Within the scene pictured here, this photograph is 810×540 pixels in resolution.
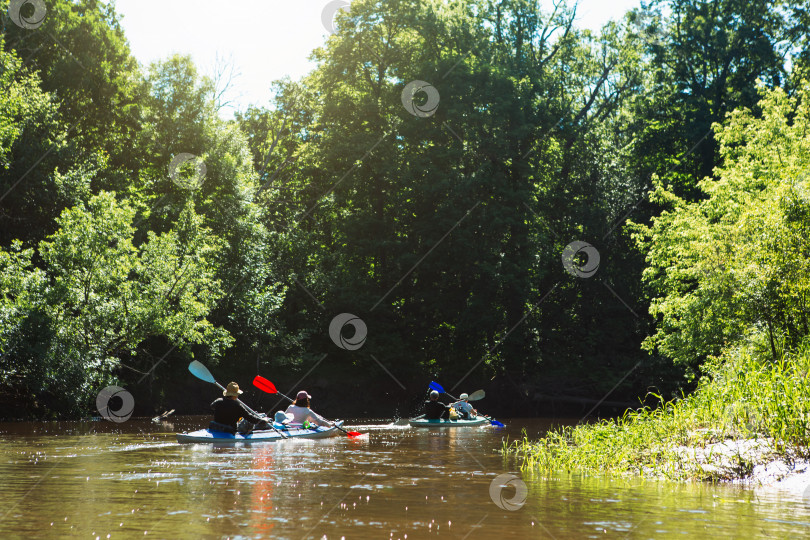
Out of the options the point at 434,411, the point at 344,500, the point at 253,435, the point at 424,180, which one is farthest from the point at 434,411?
the point at 344,500

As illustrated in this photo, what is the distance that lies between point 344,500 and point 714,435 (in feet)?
19.4

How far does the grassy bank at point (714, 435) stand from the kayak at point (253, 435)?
6.26 m

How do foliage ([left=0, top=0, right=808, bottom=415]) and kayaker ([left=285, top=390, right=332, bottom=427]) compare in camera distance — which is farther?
foliage ([left=0, top=0, right=808, bottom=415])

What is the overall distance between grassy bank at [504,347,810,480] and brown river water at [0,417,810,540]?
2.06 ft

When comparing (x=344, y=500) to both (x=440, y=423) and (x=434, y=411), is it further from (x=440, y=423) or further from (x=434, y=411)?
(x=434, y=411)

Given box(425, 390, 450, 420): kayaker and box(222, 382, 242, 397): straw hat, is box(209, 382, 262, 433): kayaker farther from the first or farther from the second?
box(425, 390, 450, 420): kayaker

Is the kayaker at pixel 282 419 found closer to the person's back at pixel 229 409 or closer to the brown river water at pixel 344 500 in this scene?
the person's back at pixel 229 409

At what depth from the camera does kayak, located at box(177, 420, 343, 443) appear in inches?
635

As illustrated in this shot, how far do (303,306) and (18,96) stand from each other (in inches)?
576

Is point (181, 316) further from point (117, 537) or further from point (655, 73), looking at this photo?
point (655, 73)

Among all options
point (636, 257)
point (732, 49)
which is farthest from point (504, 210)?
point (732, 49)

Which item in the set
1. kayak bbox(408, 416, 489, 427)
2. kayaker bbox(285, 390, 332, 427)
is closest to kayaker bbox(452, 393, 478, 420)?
kayak bbox(408, 416, 489, 427)

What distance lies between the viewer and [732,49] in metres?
36.8

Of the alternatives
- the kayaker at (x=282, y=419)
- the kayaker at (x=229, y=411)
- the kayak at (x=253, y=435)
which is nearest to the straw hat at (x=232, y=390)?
the kayaker at (x=229, y=411)
